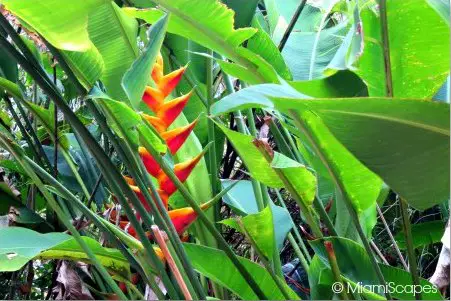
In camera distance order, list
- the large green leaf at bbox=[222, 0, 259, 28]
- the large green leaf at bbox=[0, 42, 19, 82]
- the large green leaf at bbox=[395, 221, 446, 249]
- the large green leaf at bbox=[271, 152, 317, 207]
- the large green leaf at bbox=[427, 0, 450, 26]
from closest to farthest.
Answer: the large green leaf at bbox=[427, 0, 450, 26] < the large green leaf at bbox=[271, 152, 317, 207] < the large green leaf at bbox=[222, 0, 259, 28] < the large green leaf at bbox=[0, 42, 19, 82] < the large green leaf at bbox=[395, 221, 446, 249]

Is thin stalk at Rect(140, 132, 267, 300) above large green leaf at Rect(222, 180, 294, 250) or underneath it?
above

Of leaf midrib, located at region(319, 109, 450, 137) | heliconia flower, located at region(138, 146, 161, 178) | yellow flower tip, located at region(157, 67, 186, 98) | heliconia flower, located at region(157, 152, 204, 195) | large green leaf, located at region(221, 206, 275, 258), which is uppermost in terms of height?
leaf midrib, located at region(319, 109, 450, 137)

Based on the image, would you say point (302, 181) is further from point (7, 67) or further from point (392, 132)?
point (7, 67)

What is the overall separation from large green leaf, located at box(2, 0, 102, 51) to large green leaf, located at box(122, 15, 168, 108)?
8 cm

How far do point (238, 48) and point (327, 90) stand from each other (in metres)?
0.12

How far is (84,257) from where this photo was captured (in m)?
0.76

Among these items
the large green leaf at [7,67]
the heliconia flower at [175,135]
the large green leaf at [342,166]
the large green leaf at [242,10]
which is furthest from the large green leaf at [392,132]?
the large green leaf at [7,67]

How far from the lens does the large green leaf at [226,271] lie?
73 centimetres

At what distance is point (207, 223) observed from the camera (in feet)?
2.17

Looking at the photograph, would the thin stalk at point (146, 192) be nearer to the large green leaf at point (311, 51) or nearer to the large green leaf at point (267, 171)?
the large green leaf at point (267, 171)

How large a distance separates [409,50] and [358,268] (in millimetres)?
285

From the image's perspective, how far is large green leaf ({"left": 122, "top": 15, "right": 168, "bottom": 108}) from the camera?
501 millimetres

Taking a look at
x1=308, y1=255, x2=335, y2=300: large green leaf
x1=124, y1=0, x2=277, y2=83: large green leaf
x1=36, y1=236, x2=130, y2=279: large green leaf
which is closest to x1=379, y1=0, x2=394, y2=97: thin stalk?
x1=124, y1=0, x2=277, y2=83: large green leaf

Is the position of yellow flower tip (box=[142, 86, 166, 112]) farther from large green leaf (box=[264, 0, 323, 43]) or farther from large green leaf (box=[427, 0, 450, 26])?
large green leaf (box=[264, 0, 323, 43])
